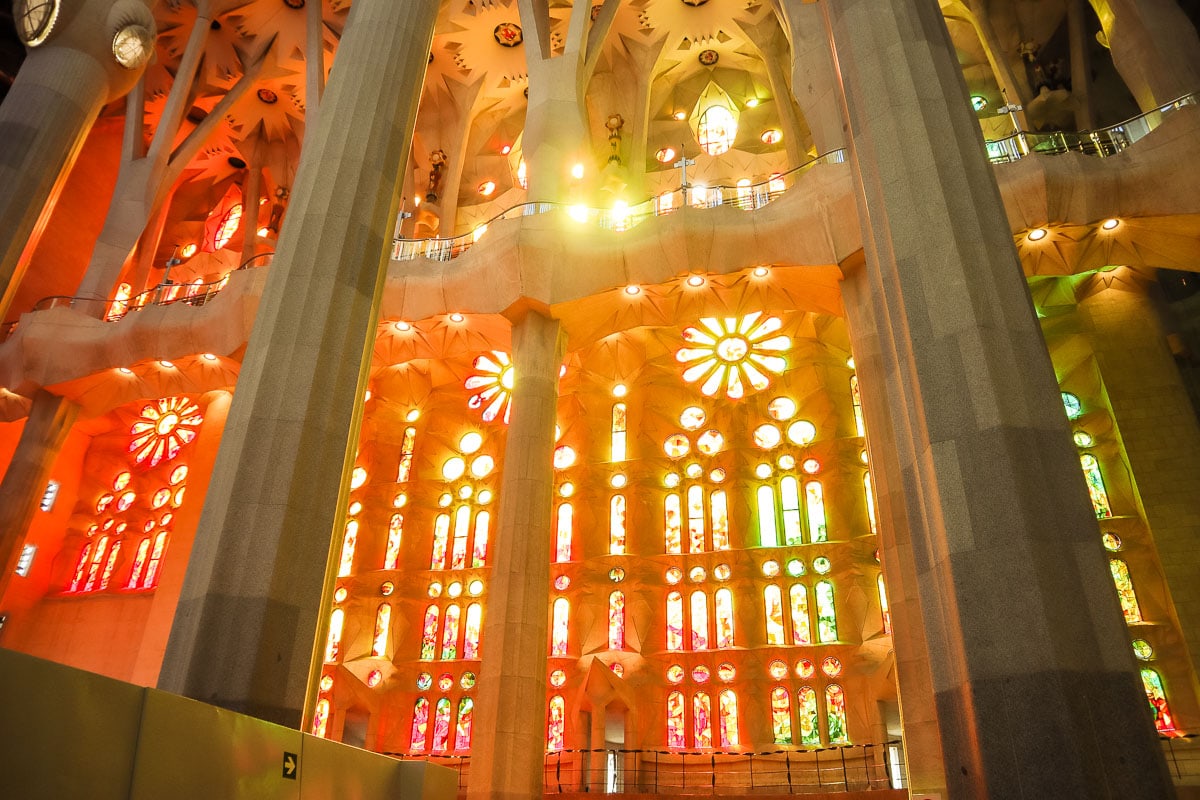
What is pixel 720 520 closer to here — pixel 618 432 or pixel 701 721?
pixel 618 432

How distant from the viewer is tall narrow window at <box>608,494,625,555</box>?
793 inches

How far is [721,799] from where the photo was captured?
1390cm

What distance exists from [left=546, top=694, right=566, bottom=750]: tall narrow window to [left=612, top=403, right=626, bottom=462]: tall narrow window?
6.02 metres

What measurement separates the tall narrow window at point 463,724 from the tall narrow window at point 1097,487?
14089mm

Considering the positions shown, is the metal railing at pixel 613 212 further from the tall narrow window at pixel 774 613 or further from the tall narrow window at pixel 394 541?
the tall narrow window at pixel 774 613

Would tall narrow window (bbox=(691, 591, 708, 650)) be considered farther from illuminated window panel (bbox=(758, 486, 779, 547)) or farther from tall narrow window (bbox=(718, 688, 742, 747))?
illuminated window panel (bbox=(758, 486, 779, 547))

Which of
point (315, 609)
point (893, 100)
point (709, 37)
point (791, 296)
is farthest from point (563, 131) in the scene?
point (315, 609)

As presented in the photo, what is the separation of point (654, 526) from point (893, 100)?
546 inches

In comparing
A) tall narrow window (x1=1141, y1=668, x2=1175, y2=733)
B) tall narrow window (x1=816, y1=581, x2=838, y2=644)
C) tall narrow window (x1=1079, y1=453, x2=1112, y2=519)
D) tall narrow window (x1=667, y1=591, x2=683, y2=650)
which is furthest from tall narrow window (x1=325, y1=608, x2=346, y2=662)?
tall narrow window (x1=1079, y1=453, x2=1112, y2=519)

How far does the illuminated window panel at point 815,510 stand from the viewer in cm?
1920

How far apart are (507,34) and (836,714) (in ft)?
61.6

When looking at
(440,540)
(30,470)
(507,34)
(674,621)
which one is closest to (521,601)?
(674,621)

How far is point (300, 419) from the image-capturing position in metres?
7.30

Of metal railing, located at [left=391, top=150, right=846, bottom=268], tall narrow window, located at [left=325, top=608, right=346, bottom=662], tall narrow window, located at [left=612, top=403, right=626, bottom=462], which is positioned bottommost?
tall narrow window, located at [left=325, top=608, right=346, bottom=662]
